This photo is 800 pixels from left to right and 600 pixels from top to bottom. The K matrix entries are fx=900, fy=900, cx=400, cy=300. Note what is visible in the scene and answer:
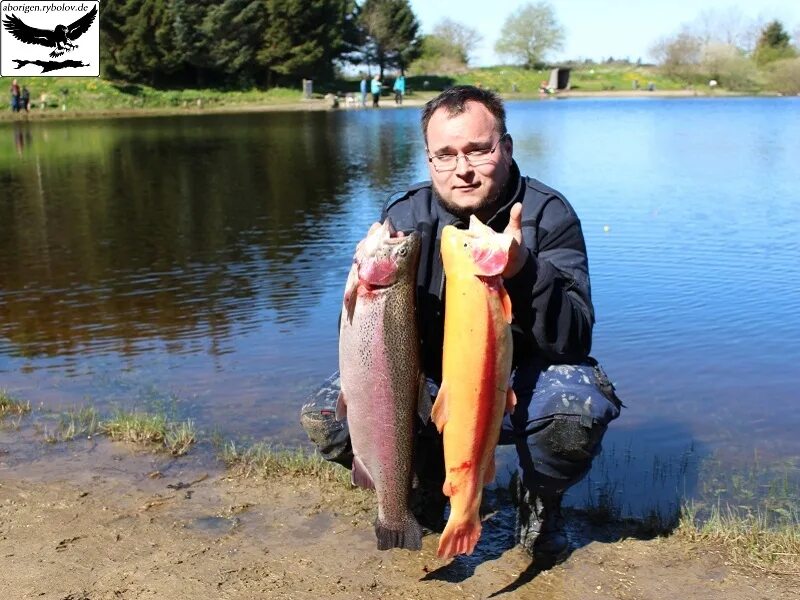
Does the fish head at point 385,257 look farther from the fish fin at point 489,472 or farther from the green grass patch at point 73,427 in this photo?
the green grass patch at point 73,427

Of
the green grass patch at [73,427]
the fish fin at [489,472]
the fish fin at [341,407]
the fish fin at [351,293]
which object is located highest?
the fish fin at [351,293]

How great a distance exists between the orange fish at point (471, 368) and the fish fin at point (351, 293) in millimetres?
352

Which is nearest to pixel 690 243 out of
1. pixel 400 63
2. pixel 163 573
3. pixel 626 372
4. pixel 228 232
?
pixel 626 372

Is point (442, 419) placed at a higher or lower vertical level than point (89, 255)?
higher

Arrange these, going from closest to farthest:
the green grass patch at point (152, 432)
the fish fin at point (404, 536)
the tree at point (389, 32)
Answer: the fish fin at point (404, 536)
the green grass patch at point (152, 432)
the tree at point (389, 32)

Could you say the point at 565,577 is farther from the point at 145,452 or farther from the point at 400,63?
the point at 400,63

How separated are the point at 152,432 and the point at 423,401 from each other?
7.86 ft

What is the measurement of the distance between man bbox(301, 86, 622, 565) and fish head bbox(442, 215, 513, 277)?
12.3 inches

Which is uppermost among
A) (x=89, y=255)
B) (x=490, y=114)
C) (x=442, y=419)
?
(x=490, y=114)

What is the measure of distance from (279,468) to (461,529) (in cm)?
171

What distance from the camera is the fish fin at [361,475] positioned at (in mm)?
3760

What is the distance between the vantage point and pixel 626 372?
756cm

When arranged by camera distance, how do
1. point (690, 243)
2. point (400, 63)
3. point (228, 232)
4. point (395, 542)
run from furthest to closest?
point (400, 63), point (228, 232), point (690, 243), point (395, 542)

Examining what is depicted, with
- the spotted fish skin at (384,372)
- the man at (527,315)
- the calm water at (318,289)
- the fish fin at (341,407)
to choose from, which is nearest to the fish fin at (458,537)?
the spotted fish skin at (384,372)
